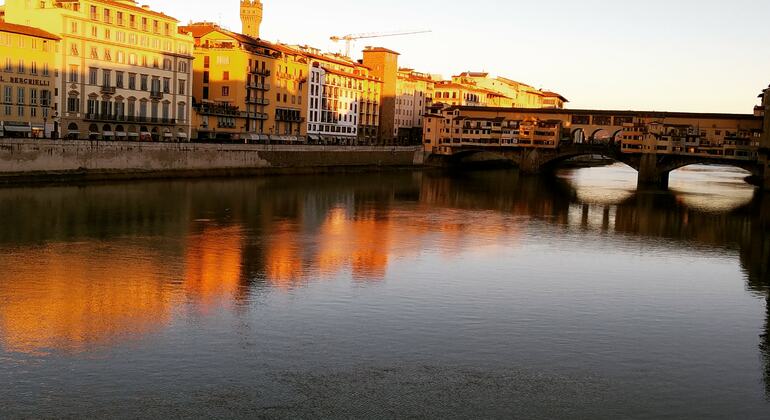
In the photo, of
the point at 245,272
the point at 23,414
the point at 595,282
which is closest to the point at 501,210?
the point at 595,282

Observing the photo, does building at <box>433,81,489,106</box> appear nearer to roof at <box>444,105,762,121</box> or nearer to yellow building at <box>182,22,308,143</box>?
roof at <box>444,105,762,121</box>

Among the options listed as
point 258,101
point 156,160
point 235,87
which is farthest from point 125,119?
point 258,101

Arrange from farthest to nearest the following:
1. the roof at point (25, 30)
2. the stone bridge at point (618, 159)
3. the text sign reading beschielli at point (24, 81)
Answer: the stone bridge at point (618, 159) → the text sign reading beschielli at point (24, 81) → the roof at point (25, 30)

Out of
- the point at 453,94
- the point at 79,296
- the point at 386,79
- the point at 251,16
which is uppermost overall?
the point at 251,16

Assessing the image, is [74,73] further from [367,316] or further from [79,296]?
[367,316]

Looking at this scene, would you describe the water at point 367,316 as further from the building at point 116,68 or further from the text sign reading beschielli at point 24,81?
the building at point 116,68

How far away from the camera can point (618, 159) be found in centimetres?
7169

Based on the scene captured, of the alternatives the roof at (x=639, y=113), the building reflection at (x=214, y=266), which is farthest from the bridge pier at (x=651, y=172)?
the building reflection at (x=214, y=266)

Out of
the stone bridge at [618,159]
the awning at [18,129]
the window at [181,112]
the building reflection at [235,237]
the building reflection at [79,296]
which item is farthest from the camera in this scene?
the stone bridge at [618,159]

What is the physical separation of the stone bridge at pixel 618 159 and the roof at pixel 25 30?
→ 41742 mm

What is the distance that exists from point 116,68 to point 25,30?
6.98 meters

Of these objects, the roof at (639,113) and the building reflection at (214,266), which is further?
the roof at (639,113)

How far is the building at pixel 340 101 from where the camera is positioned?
248ft

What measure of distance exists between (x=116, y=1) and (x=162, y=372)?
43438 mm
